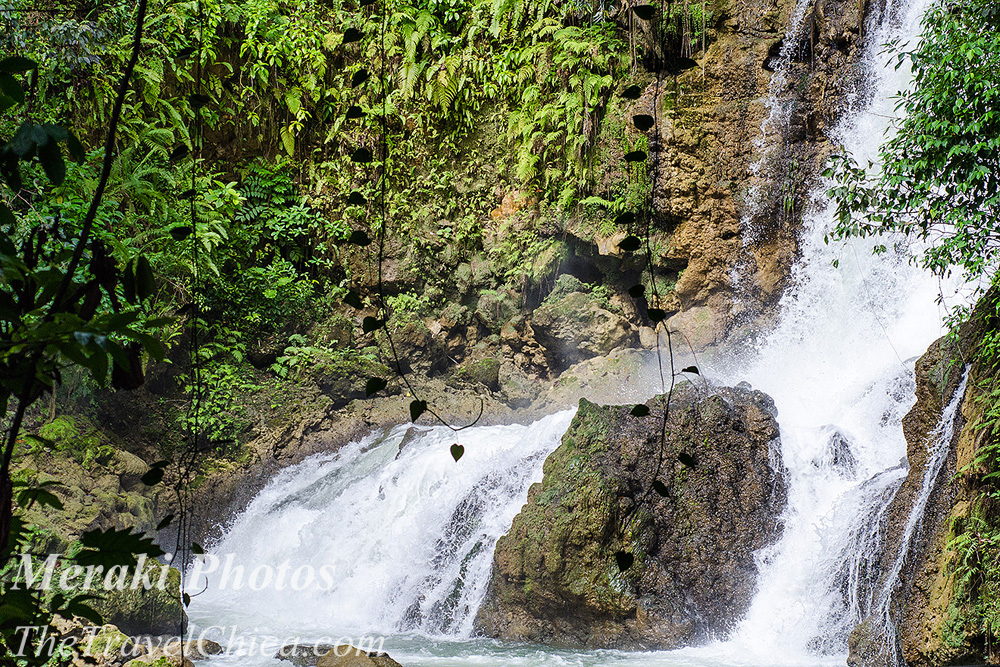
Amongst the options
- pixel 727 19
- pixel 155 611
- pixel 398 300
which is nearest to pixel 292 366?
pixel 398 300

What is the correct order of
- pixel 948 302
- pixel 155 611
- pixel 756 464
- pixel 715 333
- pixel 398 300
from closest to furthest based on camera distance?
pixel 155 611, pixel 756 464, pixel 948 302, pixel 715 333, pixel 398 300

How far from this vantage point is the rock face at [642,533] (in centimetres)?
576

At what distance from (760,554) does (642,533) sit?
1.03m

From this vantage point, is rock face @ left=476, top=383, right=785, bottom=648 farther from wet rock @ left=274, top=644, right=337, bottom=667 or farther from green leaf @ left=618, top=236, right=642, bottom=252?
green leaf @ left=618, top=236, right=642, bottom=252

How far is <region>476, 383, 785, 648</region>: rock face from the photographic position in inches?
227

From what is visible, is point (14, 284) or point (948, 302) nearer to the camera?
point (14, 284)

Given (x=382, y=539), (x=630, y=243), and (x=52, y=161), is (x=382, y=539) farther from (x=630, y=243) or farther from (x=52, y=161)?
(x=52, y=161)

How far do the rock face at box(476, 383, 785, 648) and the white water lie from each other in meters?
0.18

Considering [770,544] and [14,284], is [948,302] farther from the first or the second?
[14,284]

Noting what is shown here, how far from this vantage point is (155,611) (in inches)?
227

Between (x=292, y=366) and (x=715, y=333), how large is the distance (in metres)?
5.94

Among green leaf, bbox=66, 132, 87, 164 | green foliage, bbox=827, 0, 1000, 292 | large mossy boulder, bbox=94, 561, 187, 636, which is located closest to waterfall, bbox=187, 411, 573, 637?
large mossy boulder, bbox=94, 561, 187, 636

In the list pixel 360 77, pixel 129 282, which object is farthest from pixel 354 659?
pixel 360 77

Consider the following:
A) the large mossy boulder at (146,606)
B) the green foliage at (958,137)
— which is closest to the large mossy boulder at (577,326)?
the green foliage at (958,137)
